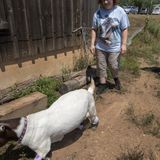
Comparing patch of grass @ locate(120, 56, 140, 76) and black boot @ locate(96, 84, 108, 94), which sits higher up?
black boot @ locate(96, 84, 108, 94)

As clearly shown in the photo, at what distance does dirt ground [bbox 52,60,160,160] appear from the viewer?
14.7 feet

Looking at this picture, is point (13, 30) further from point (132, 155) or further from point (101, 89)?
point (132, 155)

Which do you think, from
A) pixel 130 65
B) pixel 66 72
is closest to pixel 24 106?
pixel 66 72

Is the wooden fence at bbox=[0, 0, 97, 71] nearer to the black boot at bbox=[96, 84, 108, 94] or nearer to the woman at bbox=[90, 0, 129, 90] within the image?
the woman at bbox=[90, 0, 129, 90]

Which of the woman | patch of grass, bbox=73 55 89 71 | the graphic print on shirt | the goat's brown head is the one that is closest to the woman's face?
the woman

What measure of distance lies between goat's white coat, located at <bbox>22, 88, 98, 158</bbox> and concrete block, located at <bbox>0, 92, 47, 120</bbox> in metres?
0.99

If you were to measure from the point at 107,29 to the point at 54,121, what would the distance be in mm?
2372

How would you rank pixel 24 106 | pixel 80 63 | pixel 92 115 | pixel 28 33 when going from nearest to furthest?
1. pixel 92 115
2. pixel 24 106
3. pixel 28 33
4. pixel 80 63

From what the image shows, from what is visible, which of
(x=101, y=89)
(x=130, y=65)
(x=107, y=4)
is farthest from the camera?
(x=130, y=65)

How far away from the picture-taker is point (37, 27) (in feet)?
20.9

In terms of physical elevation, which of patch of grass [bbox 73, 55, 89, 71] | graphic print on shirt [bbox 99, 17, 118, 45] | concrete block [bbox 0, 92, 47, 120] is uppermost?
graphic print on shirt [bbox 99, 17, 118, 45]

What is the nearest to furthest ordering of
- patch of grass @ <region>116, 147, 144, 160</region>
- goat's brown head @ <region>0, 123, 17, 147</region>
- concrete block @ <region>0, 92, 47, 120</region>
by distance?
goat's brown head @ <region>0, 123, 17, 147</region> → patch of grass @ <region>116, 147, 144, 160</region> → concrete block @ <region>0, 92, 47, 120</region>

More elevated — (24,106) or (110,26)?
(110,26)

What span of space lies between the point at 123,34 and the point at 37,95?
1.97 metres
